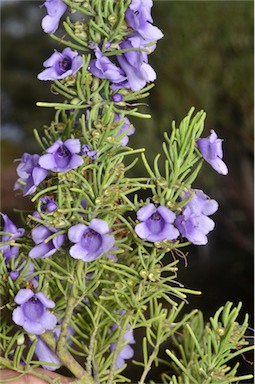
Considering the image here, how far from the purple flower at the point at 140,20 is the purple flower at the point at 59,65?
0.05 m

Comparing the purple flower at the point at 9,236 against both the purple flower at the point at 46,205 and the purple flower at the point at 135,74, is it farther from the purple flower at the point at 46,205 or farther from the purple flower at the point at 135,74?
the purple flower at the point at 135,74

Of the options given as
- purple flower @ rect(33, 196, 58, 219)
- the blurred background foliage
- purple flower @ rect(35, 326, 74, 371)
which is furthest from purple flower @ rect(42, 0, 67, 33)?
the blurred background foliage

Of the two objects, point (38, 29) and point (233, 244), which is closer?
point (233, 244)

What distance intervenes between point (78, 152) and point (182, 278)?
235cm

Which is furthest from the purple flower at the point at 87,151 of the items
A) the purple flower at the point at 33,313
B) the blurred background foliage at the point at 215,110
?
the blurred background foliage at the point at 215,110

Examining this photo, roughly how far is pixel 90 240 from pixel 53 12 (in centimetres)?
19

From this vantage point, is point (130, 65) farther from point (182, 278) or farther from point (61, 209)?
point (182, 278)

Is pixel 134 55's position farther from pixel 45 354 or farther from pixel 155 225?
pixel 45 354

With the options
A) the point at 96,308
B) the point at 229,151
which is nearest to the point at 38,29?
the point at 229,151

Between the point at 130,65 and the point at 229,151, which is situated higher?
the point at 130,65

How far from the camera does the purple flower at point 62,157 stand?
487mm

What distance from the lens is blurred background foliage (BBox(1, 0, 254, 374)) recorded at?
2.29 metres

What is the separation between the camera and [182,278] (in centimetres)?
279

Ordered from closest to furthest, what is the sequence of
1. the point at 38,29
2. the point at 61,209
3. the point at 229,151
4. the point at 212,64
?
the point at 61,209 < the point at 212,64 < the point at 229,151 < the point at 38,29
